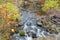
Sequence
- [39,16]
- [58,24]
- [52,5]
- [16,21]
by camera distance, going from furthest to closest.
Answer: [52,5] → [39,16] → [58,24] → [16,21]

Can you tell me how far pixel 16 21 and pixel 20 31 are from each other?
135cm

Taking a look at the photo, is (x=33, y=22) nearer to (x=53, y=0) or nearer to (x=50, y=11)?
(x=50, y=11)

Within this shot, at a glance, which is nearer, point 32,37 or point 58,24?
→ point 32,37

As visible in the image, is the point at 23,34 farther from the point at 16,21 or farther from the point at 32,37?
the point at 16,21

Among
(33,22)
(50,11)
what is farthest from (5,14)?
(50,11)

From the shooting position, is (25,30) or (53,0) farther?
(53,0)

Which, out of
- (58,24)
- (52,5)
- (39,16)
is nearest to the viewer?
(58,24)

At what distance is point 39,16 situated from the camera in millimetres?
16953

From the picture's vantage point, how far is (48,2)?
1873 centimetres

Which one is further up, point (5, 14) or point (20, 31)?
point (5, 14)

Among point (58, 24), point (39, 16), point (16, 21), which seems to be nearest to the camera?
point (16, 21)

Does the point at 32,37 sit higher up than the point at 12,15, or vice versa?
the point at 12,15

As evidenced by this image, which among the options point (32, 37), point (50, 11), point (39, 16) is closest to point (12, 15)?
point (32, 37)

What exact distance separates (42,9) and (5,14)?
572cm
